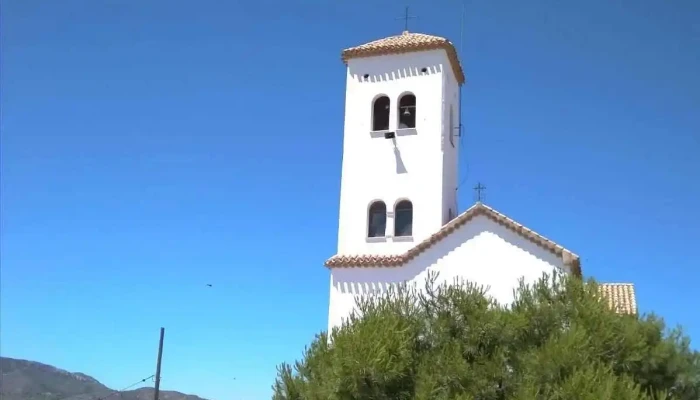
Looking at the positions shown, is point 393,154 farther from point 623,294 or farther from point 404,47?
point 623,294

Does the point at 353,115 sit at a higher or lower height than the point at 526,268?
higher

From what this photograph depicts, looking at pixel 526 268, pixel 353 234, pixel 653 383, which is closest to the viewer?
pixel 653 383

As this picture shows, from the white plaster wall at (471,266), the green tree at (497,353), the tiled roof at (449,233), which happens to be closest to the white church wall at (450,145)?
the tiled roof at (449,233)

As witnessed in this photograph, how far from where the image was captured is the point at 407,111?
76.5 ft

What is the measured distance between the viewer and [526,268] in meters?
19.2

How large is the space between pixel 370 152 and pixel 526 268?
6.68 m

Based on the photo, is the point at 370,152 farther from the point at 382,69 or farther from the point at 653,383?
the point at 653,383

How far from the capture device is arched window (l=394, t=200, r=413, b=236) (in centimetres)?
2223

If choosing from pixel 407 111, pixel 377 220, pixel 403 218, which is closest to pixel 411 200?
pixel 403 218

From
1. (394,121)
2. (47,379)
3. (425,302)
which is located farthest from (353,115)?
(47,379)

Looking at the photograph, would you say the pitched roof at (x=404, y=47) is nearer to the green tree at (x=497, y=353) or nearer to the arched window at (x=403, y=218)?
the arched window at (x=403, y=218)

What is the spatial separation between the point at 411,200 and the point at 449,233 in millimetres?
→ 2559

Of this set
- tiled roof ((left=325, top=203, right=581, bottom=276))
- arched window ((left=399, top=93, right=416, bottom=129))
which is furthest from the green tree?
arched window ((left=399, top=93, right=416, bottom=129))

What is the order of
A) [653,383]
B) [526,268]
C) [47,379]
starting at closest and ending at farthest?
1. [653,383]
2. [526,268]
3. [47,379]
